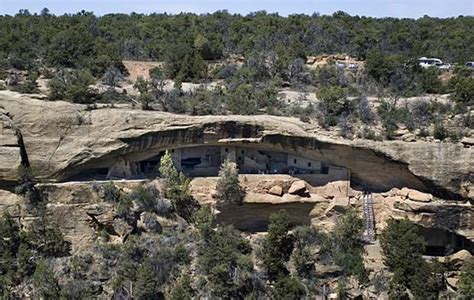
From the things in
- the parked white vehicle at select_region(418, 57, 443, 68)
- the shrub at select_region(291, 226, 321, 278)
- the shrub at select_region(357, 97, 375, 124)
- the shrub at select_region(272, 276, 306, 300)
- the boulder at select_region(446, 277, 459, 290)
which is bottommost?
the boulder at select_region(446, 277, 459, 290)

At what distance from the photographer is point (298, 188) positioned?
2755 centimetres

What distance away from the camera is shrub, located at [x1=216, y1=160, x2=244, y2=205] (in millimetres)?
26750

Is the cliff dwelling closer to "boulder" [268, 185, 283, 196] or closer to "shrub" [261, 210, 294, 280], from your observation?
"boulder" [268, 185, 283, 196]

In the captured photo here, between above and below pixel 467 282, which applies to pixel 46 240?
above

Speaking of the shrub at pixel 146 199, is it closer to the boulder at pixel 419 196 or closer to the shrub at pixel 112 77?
the shrub at pixel 112 77

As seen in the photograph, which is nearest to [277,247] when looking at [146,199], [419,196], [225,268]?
[225,268]

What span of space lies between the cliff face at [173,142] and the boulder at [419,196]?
505 millimetres

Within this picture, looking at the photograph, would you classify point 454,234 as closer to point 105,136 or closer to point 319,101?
point 319,101

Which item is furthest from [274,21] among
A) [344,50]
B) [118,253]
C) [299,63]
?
[118,253]

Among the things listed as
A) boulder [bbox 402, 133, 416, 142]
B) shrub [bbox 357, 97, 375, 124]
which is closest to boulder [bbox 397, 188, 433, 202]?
boulder [bbox 402, 133, 416, 142]

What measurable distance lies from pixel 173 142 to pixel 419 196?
38.1ft

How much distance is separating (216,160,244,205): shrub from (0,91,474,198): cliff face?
1617 millimetres

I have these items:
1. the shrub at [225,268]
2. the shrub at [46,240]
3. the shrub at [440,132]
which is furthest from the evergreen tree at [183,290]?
the shrub at [440,132]

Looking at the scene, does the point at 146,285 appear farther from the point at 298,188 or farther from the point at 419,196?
the point at 419,196
